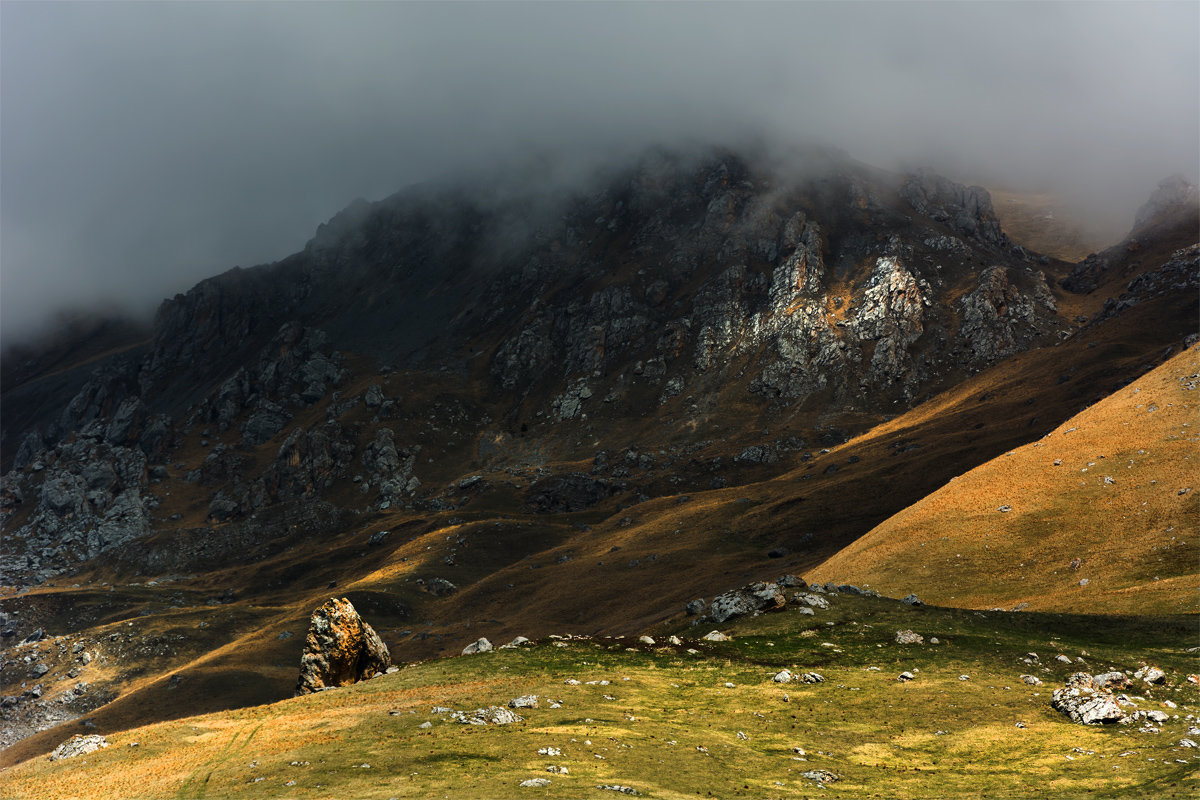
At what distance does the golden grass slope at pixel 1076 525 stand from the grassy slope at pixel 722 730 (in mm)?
14577

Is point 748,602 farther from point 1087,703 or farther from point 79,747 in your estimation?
point 79,747

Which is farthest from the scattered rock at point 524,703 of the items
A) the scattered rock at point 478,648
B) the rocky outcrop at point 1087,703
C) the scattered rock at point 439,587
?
the scattered rock at point 439,587

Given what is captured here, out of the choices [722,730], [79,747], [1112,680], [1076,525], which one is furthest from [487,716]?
[1076,525]

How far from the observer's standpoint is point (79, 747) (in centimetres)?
4784

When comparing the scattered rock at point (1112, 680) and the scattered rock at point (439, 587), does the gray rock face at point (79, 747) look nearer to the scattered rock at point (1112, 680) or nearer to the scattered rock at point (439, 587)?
the scattered rock at point (1112, 680)

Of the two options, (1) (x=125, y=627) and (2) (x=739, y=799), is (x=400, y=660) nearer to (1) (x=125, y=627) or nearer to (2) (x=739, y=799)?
(1) (x=125, y=627)

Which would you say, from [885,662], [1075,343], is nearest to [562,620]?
[885,662]

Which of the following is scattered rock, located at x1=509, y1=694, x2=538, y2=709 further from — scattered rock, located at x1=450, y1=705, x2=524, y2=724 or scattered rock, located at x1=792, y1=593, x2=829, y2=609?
scattered rock, located at x1=792, y1=593, x2=829, y2=609

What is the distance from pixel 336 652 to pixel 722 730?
114ft

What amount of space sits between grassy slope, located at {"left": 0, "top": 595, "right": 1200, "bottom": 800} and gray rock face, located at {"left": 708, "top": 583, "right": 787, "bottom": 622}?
4.65 meters

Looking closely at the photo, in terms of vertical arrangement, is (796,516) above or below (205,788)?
below

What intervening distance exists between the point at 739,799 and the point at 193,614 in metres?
177

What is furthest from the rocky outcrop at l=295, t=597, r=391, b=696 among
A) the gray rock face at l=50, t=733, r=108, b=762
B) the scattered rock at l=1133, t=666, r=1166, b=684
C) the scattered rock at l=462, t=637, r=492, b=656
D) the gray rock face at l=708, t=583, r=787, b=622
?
the scattered rock at l=1133, t=666, r=1166, b=684

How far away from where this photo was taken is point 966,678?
153 ft
